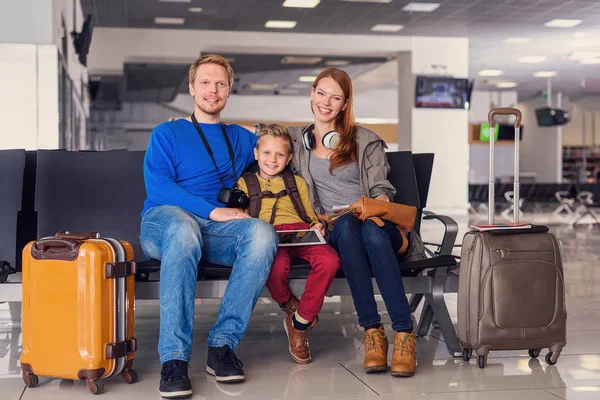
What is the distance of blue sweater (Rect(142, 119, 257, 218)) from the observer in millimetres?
2660

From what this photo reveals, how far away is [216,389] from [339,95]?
4.07ft

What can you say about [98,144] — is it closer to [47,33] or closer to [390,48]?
[390,48]

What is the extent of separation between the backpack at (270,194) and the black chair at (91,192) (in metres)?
0.57

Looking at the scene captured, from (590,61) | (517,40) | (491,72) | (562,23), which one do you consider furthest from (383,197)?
(491,72)

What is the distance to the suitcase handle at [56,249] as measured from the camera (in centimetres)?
231

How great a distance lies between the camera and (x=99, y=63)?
12.2 m

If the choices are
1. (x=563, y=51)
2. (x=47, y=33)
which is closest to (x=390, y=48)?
(x=563, y=51)

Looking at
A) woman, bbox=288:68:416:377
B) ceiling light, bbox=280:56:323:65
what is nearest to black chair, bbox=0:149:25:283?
woman, bbox=288:68:416:377

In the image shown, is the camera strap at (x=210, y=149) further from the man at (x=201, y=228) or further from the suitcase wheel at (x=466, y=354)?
the suitcase wheel at (x=466, y=354)

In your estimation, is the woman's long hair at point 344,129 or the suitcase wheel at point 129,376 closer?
the suitcase wheel at point 129,376

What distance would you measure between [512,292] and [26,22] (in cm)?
552

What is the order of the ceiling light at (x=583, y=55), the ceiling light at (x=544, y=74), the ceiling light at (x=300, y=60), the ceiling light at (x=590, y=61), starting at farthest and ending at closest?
the ceiling light at (x=544, y=74)
the ceiling light at (x=590, y=61)
the ceiling light at (x=583, y=55)
the ceiling light at (x=300, y=60)

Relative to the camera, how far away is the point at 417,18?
A: 11133 millimetres

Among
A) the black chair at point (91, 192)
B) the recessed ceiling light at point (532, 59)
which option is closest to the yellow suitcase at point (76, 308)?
the black chair at point (91, 192)
